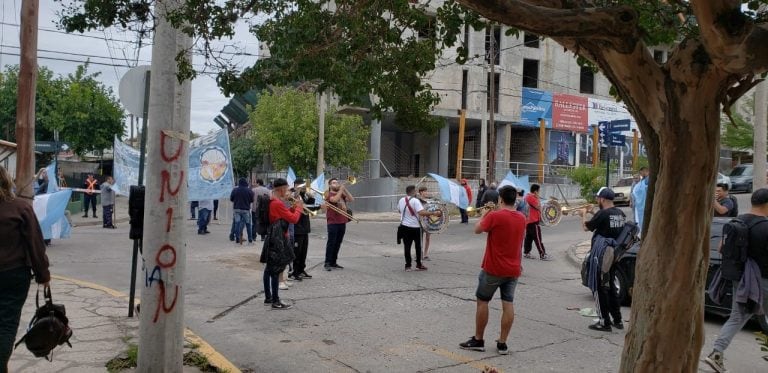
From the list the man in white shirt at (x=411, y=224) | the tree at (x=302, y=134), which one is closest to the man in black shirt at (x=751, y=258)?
the man in white shirt at (x=411, y=224)

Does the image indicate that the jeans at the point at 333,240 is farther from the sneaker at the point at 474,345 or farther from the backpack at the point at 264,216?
the sneaker at the point at 474,345

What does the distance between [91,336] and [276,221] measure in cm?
289

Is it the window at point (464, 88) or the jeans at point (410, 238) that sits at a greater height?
the window at point (464, 88)

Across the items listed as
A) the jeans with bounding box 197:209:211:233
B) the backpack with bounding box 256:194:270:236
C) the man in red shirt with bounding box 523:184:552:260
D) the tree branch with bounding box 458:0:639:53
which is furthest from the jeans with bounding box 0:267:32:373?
the jeans with bounding box 197:209:211:233

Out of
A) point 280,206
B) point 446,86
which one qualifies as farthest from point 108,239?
point 446,86

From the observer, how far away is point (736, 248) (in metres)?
6.26

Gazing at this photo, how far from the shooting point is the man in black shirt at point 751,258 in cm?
611

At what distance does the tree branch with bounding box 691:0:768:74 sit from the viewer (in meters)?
3.22

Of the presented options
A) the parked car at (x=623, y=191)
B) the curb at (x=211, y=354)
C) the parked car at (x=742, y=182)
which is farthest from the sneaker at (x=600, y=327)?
the parked car at (x=742, y=182)

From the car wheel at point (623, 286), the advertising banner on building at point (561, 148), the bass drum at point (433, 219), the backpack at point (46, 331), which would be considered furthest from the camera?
the advertising banner on building at point (561, 148)

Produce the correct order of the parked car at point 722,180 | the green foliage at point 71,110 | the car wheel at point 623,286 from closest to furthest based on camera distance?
the car wheel at point 623,286 → the parked car at point 722,180 → the green foliage at point 71,110

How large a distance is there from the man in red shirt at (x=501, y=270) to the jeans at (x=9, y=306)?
4128 millimetres

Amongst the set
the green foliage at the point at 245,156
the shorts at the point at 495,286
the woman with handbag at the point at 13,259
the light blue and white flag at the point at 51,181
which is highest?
the green foliage at the point at 245,156

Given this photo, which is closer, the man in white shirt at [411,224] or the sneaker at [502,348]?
the sneaker at [502,348]
